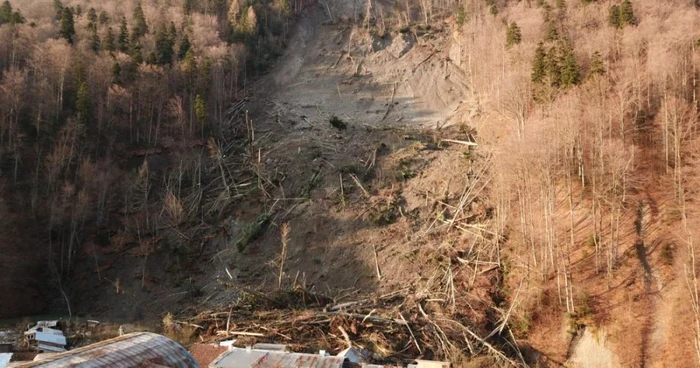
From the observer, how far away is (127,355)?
12.1 metres

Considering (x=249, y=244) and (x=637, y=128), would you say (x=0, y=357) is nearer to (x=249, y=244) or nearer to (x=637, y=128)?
(x=249, y=244)

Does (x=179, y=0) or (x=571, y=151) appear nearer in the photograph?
(x=571, y=151)

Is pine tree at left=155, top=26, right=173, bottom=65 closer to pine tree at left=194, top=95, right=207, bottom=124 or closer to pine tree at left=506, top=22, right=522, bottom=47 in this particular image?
pine tree at left=194, top=95, right=207, bottom=124

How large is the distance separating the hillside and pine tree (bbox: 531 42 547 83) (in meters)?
0.18

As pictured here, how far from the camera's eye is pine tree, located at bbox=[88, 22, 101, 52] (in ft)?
146

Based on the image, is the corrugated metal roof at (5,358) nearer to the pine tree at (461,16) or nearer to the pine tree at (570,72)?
the pine tree at (570,72)

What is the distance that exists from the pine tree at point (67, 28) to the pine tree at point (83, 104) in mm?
9762

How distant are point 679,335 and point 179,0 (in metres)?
57.2


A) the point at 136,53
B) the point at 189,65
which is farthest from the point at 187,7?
the point at 189,65

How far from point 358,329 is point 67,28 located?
39.1 m

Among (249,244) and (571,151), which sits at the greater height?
(571,151)

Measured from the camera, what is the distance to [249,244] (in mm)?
33656

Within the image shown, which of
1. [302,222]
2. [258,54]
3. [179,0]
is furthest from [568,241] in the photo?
[179,0]

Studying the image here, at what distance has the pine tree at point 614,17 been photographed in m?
36.2
